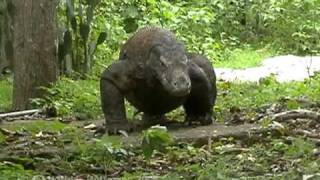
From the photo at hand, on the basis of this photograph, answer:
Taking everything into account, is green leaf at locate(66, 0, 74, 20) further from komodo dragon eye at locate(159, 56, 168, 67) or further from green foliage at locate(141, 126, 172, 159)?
green foliage at locate(141, 126, 172, 159)

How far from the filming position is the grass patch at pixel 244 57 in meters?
16.0

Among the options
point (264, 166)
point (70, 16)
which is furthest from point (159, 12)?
point (264, 166)

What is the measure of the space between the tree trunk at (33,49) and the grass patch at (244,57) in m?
6.76

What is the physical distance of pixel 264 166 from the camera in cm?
426

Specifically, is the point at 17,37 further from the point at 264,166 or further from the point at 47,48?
the point at 264,166

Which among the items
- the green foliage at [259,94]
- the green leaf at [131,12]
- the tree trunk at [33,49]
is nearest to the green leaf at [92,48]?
the green foliage at [259,94]

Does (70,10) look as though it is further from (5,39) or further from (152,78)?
(152,78)

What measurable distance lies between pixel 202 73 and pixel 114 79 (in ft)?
2.09

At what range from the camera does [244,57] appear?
17391 millimetres

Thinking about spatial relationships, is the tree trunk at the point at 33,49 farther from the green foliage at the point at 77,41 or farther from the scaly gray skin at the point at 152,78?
the scaly gray skin at the point at 152,78

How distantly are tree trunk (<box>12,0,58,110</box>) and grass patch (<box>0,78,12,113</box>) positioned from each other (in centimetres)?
39

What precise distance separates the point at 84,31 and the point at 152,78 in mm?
6267

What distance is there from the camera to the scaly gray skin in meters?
5.52

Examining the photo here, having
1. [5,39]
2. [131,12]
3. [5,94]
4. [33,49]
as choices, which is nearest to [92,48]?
[5,39]
